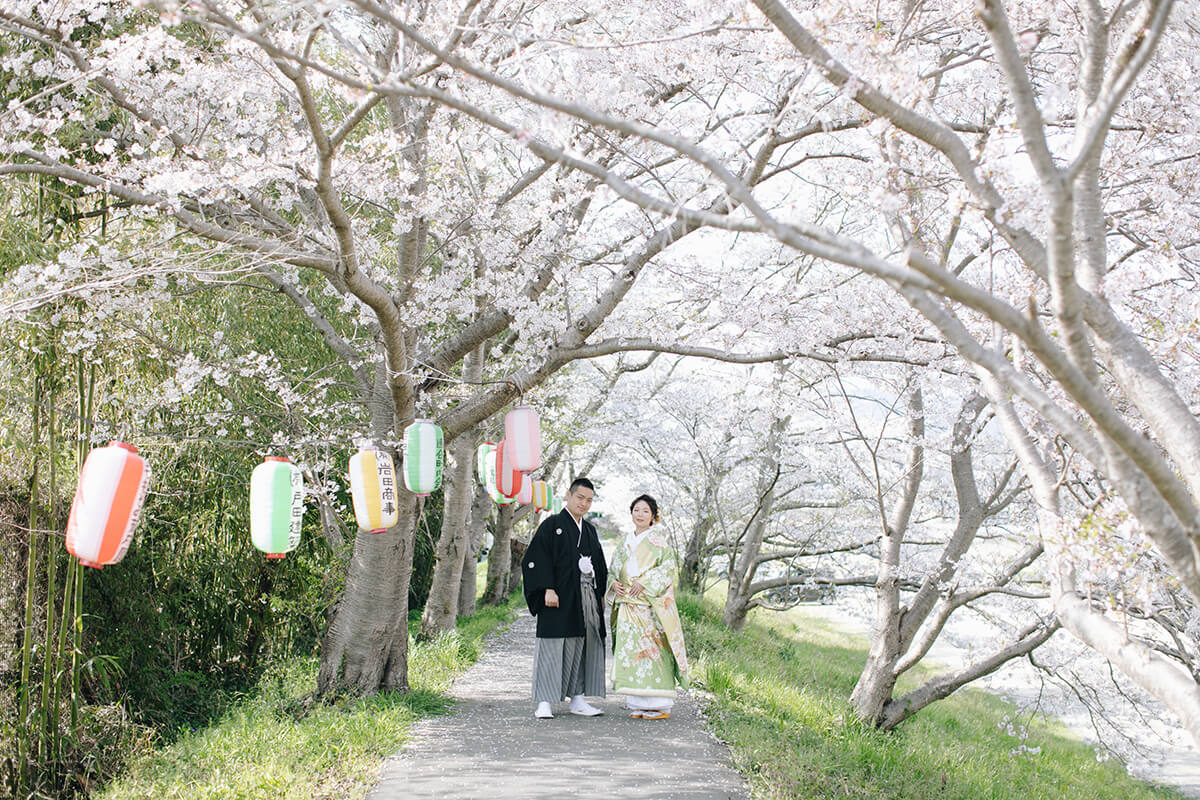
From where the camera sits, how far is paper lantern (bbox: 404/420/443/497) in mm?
5863

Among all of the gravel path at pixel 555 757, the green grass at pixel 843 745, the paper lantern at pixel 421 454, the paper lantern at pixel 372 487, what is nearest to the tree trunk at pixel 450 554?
the green grass at pixel 843 745

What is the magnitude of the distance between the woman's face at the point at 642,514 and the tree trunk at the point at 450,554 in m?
4.00

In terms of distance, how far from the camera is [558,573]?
6535 millimetres

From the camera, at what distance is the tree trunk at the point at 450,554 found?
414 inches

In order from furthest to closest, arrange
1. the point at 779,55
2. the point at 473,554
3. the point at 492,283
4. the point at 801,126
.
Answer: the point at 473,554 → the point at 492,283 → the point at 801,126 → the point at 779,55

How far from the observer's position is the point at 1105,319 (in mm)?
2439

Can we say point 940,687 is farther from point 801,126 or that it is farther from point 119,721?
point 119,721

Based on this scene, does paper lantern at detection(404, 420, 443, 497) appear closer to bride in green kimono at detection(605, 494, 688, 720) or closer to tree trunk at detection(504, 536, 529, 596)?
bride in green kimono at detection(605, 494, 688, 720)

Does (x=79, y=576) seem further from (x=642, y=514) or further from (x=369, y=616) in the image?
(x=642, y=514)

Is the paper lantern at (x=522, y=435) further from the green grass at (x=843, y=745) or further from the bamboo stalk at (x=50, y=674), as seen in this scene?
the bamboo stalk at (x=50, y=674)

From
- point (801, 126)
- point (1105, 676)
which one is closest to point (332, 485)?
point (801, 126)

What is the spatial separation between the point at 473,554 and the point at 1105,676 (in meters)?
9.38

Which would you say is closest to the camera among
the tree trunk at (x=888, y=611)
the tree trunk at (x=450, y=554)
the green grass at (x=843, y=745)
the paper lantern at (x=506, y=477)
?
the green grass at (x=843, y=745)

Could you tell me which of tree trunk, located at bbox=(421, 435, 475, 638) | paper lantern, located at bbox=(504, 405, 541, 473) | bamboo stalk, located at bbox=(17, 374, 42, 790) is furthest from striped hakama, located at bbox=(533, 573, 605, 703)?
tree trunk, located at bbox=(421, 435, 475, 638)
